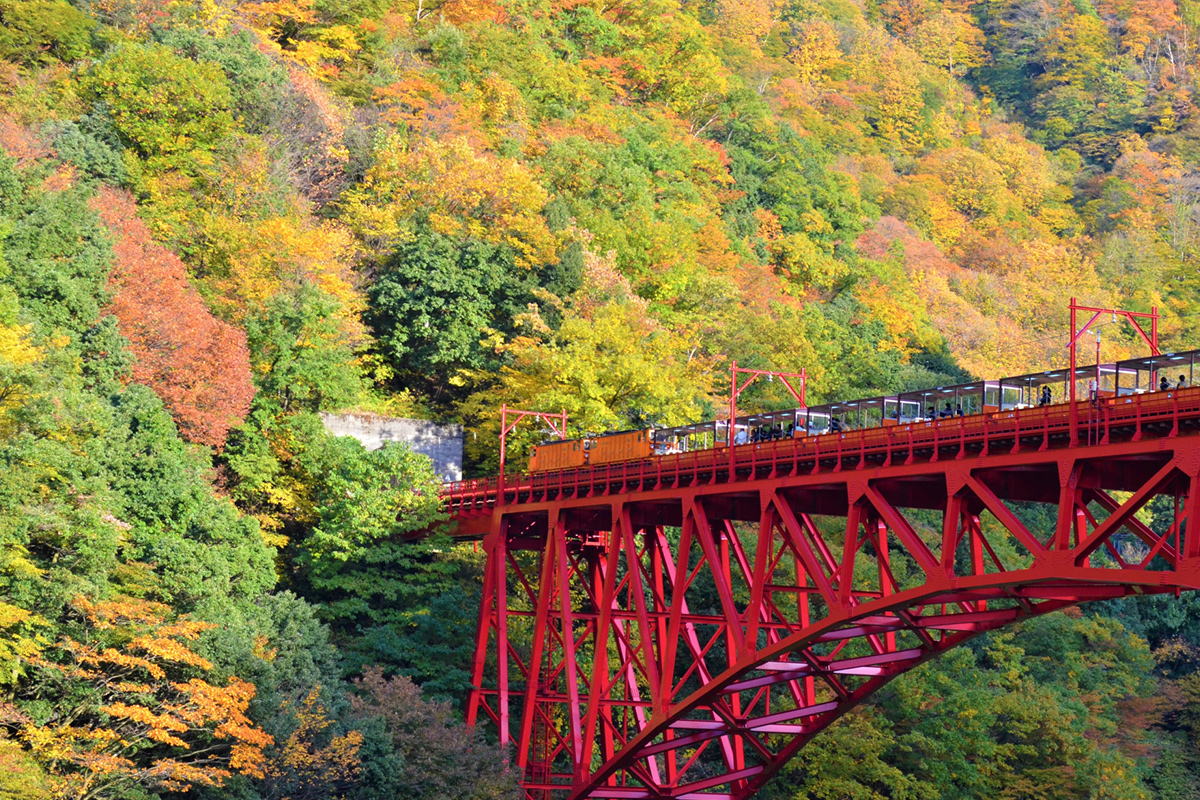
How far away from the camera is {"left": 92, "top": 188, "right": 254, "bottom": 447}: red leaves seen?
59.5 meters

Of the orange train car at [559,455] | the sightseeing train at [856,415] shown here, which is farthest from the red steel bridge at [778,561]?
the orange train car at [559,455]

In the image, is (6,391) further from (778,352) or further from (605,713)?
(778,352)

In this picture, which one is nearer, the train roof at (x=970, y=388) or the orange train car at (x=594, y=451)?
the train roof at (x=970, y=388)

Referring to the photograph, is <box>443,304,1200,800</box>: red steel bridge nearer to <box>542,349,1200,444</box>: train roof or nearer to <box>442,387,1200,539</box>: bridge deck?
<box>442,387,1200,539</box>: bridge deck

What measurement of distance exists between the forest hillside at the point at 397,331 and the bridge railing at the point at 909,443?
1111 cm

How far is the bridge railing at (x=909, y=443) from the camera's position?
31.9m

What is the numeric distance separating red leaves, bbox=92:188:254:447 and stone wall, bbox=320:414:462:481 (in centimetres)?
580

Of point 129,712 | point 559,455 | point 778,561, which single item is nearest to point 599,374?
point 559,455

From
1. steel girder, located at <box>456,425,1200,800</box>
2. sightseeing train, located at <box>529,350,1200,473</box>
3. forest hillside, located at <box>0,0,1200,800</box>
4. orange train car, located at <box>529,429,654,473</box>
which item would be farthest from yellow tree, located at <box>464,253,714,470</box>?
steel girder, located at <box>456,425,1200,800</box>

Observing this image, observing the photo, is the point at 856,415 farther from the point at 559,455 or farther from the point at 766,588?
the point at 766,588

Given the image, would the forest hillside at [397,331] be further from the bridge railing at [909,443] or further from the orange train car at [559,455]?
the bridge railing at [909,443]

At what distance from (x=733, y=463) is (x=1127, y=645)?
36.1 m

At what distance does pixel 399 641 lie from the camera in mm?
58156

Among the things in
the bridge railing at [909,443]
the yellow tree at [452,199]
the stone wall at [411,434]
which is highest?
the yellow tree at [452,199]
